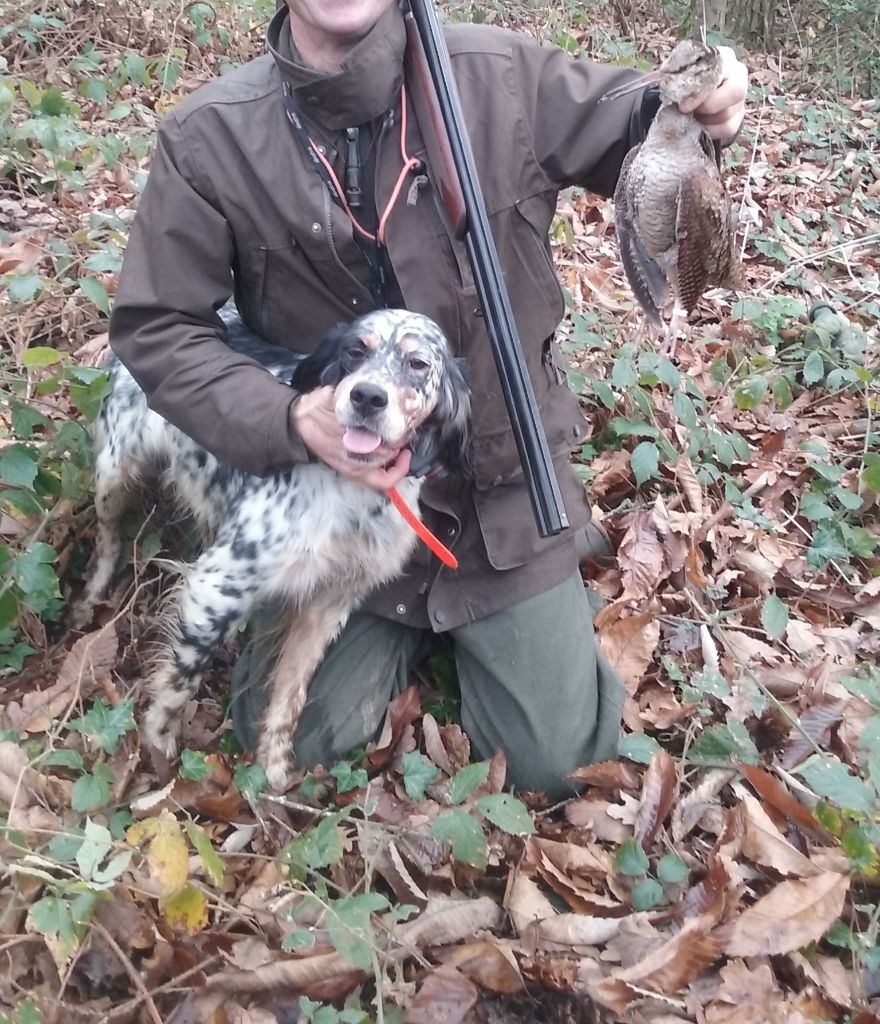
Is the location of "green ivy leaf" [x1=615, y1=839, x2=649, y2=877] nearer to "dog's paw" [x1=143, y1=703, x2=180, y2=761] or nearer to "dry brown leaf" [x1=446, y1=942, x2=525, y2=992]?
"dry brown leaf" [x1=446, y1=942, x2=525, y2=992]

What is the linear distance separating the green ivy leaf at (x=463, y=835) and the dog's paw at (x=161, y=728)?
101cm

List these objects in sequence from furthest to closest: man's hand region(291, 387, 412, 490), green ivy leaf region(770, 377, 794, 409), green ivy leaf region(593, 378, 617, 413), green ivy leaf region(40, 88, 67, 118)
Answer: green ivy leaf region(40, 88, 67, 118), green ivy leaf region(770, 377, 794, 409), green ivy leaf region(593, 378, 617, 413), man's hand region(291, 387, 412, 490)

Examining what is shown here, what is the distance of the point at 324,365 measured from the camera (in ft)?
8.33

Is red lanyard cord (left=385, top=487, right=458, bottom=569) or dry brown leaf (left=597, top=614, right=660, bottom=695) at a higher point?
red lanyard cord (left=385, top=487, right=458, bottom=569)

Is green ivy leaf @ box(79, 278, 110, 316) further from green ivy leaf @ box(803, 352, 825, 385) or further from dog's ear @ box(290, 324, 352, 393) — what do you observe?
green ivy leaf @ box(803, 352, 825, 385)

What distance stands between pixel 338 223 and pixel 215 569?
3.62 feet

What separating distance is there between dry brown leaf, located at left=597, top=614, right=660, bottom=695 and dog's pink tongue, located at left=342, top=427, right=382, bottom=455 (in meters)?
1.36

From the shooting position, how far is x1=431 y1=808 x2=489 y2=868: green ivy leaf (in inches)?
90.3

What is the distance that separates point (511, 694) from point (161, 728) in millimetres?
1151

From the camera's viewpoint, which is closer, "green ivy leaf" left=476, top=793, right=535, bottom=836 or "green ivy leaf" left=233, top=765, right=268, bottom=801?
"green ivy leaf" left=476, top=793, right=535, bottom=836

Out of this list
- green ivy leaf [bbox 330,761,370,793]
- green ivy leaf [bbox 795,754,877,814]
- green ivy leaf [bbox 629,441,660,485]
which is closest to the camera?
green ivy leaf [bbox 795,754,877,814]

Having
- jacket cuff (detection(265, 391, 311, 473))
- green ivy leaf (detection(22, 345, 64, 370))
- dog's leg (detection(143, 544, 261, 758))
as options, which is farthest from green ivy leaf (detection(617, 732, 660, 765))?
green ivy leaf (detection(22, 345, 64, 370))

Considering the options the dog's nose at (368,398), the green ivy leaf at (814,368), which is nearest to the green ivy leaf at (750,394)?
the green ivy leaf at (814,368)

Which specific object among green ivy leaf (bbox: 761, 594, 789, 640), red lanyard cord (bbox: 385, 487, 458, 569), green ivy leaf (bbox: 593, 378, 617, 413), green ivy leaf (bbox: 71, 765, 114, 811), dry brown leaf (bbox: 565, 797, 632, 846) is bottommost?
dry brown leaf (bbox: 565, 797, 632, 846)
